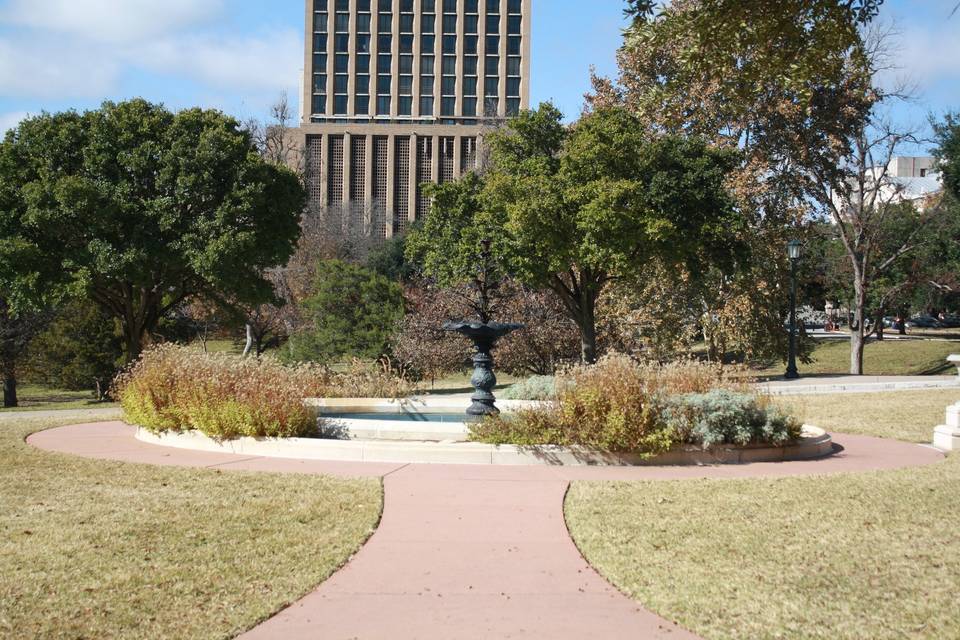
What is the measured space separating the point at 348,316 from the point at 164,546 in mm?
24139

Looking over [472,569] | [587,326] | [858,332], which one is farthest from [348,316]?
[472,569]

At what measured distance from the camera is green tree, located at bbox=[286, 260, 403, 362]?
30.0 meters

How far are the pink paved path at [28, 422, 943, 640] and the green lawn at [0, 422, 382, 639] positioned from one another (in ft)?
0.91

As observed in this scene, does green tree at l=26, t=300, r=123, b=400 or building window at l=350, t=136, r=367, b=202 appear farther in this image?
building window at l=350, t=136, r=367, b=202

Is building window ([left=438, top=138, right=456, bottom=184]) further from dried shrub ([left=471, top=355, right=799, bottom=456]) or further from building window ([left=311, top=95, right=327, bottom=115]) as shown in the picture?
dried shrub ([left=471, top=355, right=799, bottom=456])

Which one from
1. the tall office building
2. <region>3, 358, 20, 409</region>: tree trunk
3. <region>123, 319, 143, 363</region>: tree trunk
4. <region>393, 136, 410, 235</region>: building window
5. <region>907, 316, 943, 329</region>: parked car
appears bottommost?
<region>3, 358, 20, 409</region>: tree trunk

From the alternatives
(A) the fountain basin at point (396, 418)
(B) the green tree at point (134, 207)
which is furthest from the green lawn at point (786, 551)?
(B) the green tree at point (134, 207)

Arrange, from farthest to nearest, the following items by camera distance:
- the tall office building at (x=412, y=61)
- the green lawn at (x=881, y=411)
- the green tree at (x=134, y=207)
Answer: the tall office building at (x=412, y=61)
the green tree at (x=134, y=207)
the green lawn at (x=881, y=411)

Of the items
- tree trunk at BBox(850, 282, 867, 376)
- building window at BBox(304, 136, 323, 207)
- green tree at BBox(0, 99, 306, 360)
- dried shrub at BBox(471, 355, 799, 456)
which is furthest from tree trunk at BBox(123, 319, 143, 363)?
building window at BBox(304, 136, 323, 207)

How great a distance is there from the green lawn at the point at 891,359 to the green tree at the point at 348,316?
15612 millimetres

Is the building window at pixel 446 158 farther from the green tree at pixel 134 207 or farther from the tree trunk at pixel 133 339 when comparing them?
the tree trunk at pixel 133 339

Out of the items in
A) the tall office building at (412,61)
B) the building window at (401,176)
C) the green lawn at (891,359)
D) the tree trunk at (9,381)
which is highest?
the tall office building at (412,61)

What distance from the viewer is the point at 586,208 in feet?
79.4

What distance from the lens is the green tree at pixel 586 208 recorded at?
24.6 m
